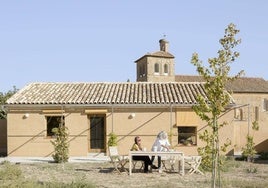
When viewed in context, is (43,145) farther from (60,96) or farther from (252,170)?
(252,170)

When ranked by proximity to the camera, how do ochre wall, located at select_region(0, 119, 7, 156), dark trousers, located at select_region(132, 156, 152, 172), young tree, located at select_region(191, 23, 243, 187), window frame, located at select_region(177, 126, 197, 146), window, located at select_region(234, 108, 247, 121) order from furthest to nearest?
window, located at select_region(234, 108, 247, 121) → ochre wall, located at select_region(0, 119, 7, 156) → window frame, located at select_region(177, 126, 197, 146) → dark trousers, located at select_region(132, 156, 152, 172) → young tree, located at select_region(191, 23, 243, 187)

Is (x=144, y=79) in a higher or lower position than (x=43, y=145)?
higher

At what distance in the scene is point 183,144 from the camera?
22.6 m

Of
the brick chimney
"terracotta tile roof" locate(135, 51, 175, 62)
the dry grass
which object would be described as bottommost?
the dry grass

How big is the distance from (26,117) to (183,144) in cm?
802

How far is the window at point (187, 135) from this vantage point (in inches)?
894

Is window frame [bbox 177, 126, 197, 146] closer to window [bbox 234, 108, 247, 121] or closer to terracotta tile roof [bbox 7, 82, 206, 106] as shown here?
terracotta tile roof [bbox 7, 82, 206, 106]

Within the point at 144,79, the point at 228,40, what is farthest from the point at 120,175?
the point at 144,79

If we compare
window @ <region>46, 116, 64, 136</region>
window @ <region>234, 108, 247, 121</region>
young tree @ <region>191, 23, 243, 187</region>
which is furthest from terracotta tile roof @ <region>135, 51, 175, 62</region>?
young tree @ <region>191, 23, 243, 187</region>

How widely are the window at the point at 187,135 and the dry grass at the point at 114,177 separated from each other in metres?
4.80

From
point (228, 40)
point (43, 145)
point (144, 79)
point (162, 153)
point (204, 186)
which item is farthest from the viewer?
point (144, 79)

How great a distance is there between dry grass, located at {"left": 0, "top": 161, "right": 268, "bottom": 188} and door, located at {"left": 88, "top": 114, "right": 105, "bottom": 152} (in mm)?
4714

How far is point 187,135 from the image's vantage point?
22.8 meters

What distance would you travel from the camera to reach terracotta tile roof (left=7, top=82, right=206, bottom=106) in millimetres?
22312
